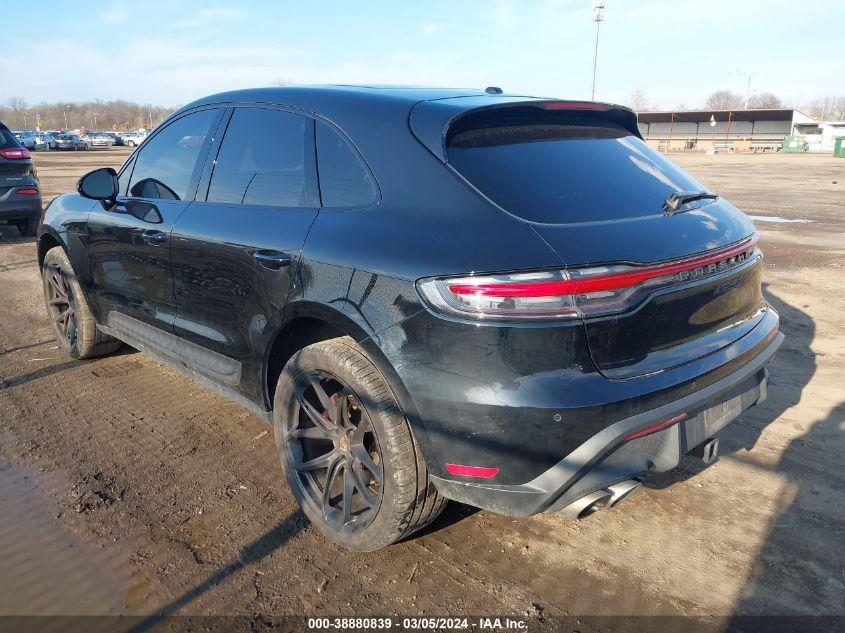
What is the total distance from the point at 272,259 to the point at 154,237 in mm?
1161

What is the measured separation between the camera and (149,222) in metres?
3.65

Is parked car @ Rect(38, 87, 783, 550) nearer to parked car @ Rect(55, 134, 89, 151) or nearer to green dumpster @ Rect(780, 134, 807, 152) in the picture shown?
parked car @ Rect(55, 134, 89, 151)

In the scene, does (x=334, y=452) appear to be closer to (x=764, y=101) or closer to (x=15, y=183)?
(x=15, y=183)

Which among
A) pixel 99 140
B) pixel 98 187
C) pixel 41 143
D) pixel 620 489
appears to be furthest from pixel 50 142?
pixel 620 489

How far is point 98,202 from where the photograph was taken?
427 centimetres

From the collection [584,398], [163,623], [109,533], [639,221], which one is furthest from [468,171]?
[109,533]

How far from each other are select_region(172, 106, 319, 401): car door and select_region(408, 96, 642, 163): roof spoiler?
0.57m

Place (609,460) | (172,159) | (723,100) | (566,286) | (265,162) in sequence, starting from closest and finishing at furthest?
1. (566,286)
2. (609,460)
3. (265,162)
4. (172,159)
5. (723,100)

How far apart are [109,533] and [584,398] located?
2.14 metres

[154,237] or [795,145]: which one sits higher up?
[795,145]

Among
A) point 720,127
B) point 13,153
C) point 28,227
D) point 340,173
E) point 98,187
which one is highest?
point 720,127

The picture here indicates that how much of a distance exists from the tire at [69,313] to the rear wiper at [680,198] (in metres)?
3.90

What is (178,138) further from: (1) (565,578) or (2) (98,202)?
(1) (565,578)

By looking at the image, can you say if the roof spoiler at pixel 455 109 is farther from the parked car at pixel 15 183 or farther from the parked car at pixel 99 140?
the parked car at pixel 99 140
